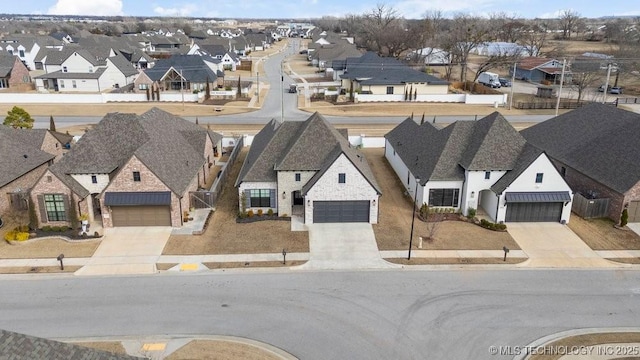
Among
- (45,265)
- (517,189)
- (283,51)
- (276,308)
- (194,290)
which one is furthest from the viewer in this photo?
Answer: (283,51)

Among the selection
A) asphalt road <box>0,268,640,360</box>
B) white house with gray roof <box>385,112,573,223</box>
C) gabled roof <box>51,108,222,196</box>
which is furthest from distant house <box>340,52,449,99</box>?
asphalt road <box>0,268,640,360</box>

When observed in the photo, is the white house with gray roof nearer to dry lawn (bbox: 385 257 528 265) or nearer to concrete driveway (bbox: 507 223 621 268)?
concrete driveway (bbox: 507 223 621 268)

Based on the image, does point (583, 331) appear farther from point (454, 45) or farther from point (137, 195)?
point (454, 45)

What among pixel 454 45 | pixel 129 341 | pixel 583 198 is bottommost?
pixel 129 341

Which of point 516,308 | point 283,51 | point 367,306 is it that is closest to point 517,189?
point 516,308

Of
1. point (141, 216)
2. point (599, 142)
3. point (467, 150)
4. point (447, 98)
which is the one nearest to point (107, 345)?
point (141, 216)
